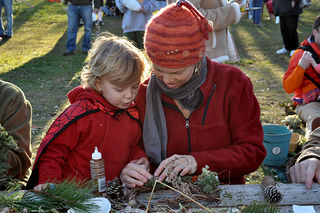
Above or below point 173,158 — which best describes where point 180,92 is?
above

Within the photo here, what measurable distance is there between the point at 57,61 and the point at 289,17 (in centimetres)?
596

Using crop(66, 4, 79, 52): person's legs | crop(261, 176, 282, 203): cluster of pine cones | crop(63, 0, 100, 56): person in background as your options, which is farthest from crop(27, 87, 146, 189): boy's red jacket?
crop(66, 4, 79, 52): person's legs

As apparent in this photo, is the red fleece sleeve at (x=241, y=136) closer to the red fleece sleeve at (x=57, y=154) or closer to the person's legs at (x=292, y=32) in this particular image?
the red fleece sleeve at (x=57, y=154)

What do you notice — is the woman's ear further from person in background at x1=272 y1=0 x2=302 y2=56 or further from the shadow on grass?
person in background at x1=272 y1=0 x2=302 y2=56

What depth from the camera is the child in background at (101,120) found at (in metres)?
2.31

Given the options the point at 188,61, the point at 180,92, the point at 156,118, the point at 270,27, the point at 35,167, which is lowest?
the point at 270,27

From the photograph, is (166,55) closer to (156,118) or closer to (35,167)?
(156,118)

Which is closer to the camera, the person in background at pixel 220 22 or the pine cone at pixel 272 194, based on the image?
the pine cone at pixel 272 194

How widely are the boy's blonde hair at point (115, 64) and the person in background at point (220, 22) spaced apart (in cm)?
210

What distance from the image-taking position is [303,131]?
552 cm

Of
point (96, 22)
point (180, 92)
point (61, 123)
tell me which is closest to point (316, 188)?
point (180, 92)

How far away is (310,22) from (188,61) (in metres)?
15.3

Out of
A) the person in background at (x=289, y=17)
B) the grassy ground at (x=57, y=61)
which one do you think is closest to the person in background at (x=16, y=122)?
the grassy ground at (x=57, y=61)

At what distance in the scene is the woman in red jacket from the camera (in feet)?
7.09
